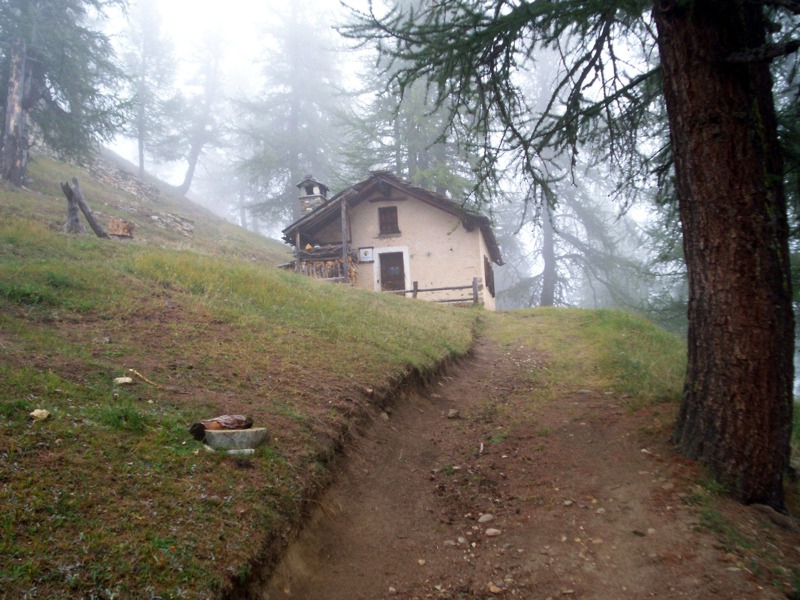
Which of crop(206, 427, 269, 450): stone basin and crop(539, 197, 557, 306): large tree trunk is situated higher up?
crop(539, 197, 557, 306): large tree trunk

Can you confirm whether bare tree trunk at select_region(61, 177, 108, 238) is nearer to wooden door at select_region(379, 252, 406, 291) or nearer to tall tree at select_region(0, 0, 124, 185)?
tall tree at select_region(0, 0, 124, 185)

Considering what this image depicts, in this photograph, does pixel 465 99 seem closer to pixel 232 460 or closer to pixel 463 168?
pixel 232 460

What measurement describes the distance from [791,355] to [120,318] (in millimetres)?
7683

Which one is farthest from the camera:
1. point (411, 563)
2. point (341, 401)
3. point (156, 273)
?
point (156, 273)

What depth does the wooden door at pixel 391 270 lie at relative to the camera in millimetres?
21167

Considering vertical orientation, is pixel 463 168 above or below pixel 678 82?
above

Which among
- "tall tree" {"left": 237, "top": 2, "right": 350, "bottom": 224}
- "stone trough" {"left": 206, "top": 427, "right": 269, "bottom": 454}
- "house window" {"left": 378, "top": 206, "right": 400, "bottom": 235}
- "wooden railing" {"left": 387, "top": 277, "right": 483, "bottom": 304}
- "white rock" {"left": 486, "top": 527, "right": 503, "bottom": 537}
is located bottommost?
"white rock" {"left": 486, "top": 527, "right": 503, "bottom": 537}

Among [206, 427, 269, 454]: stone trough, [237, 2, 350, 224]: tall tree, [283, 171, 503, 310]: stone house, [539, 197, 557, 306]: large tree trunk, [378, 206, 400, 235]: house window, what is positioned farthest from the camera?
[237, 2, 350, 224]: tall tree

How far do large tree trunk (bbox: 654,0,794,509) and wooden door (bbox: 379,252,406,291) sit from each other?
16.8 metres

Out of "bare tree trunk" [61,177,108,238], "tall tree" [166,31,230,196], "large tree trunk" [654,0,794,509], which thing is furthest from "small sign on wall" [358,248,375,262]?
"tall tree" [166,31,230,196]

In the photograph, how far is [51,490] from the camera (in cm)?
288

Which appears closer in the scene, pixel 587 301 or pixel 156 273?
pixel 156 273

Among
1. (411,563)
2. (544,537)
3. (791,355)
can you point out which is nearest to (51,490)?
(411,563)

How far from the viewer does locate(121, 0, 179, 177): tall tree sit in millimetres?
37594
